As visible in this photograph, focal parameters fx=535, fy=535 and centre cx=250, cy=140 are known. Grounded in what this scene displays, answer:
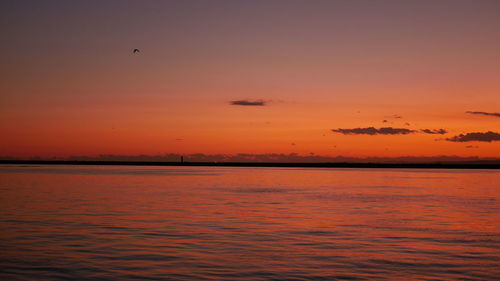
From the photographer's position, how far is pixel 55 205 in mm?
42719

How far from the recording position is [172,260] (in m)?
20.6

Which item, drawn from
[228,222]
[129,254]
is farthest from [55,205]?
[129,254]

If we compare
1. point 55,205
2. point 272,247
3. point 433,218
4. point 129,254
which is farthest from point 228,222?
point 55,205

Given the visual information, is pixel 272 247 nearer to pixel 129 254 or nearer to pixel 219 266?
pixel 219 266

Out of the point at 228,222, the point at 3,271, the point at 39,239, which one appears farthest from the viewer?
the point at 228,222

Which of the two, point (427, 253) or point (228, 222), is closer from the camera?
point (427, 253)

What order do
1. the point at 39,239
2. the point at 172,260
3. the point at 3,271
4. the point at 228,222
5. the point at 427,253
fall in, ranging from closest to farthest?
the point at 3,271, the point at 172,260, the point at 427,253, the point at 39,239, the point at 228,222

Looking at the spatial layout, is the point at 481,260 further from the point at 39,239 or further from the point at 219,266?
the point at 39,239

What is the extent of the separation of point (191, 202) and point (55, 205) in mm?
11404

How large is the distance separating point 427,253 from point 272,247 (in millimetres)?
6595

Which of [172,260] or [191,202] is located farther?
[191,202]

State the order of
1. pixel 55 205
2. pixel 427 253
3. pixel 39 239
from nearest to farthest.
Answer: pixel 427 253
pixel 39 239
pixel 55 205

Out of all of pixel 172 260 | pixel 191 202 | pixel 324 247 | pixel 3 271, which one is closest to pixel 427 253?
pixel 324 247

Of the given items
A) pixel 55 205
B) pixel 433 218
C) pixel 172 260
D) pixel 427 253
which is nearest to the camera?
pixel 172 260
